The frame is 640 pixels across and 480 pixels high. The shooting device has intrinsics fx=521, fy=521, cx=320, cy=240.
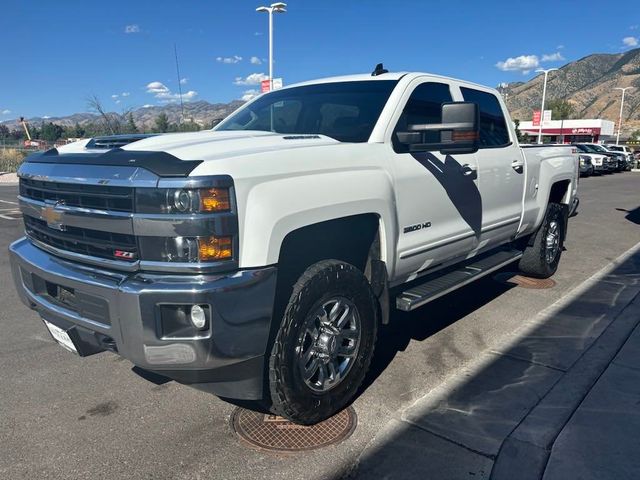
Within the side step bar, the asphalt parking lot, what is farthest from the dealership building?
the asphalt parking lot

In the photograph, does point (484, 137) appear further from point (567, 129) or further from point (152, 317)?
point (567, 129)

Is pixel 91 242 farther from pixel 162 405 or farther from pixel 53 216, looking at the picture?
pixel 162 405

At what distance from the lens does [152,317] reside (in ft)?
7.91

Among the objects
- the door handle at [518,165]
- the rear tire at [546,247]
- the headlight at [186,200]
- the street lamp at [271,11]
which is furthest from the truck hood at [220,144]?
the street lamp at [271,11]

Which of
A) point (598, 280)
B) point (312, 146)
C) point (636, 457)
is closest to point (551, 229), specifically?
point (598, 280)

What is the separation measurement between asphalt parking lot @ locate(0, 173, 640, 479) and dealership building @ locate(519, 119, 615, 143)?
2355 inches

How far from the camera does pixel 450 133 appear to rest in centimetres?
354

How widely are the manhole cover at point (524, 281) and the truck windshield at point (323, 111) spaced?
3.29 meters

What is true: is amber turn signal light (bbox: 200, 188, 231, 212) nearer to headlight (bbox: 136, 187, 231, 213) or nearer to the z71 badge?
headlight (bbox: 136, 187, 231, 213)

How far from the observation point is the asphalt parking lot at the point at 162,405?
2.69 m

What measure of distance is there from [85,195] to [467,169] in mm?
2826

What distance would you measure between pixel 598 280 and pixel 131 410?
17.9 feet

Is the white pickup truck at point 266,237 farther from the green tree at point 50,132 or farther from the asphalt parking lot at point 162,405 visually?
the green tree at point 50,132

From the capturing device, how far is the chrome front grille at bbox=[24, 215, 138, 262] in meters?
2.56
